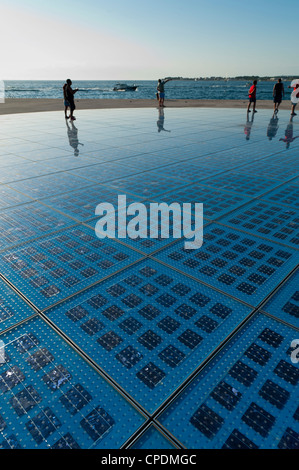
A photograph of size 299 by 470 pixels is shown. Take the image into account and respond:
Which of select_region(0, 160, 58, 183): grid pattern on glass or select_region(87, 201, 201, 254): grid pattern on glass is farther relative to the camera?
select_region(0, 160, 58, 183): grid pattern on glass

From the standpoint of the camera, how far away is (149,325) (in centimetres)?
284

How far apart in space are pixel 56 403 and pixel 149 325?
102 centimetres

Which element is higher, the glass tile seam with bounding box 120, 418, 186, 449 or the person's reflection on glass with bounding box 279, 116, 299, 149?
the person's reflection on glass with bounding box 279, 116, 299, 149

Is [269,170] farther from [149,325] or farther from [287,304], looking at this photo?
[149,325]

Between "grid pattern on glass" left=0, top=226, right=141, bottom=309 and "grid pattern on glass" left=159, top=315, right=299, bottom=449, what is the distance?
171 centimetres

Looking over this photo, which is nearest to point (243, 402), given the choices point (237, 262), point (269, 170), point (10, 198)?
point (237, 262)

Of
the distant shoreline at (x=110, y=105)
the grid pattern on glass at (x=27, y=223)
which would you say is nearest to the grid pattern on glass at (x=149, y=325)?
the grid pattern on glass at (x=27, y=223)

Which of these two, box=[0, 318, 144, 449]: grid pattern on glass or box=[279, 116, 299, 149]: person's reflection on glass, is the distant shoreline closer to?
box=[279, 116, 299, 149]: person's reflection on glass

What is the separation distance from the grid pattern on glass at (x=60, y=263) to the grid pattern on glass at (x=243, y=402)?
67.1 inches

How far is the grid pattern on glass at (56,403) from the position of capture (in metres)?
1.96

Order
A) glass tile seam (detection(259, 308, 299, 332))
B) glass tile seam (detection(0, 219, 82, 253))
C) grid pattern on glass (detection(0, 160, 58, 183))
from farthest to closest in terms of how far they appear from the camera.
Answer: grid pattern on glass (detection(0, 160, 58, 183)), glass tile seam (detection(0, 219, 82, 253)), glass tile seam (detection(259, 308, 299, 332))

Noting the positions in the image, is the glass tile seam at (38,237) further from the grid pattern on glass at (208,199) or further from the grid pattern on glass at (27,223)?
the grid pattern on glass at (208,199)

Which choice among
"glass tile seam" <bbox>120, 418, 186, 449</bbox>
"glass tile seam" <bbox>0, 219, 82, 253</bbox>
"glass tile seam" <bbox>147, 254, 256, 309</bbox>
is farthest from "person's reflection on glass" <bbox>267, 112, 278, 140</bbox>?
"glass tile seam" <bbox>120, 418, 186, 449</bbox>

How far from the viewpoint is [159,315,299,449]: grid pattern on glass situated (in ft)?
6.41
